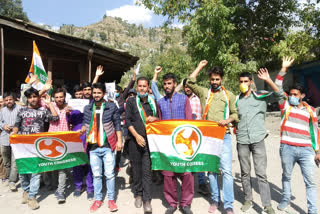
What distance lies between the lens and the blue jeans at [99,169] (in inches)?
145

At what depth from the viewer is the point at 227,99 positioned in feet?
11.5

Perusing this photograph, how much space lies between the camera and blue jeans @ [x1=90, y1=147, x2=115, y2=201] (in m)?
3.69

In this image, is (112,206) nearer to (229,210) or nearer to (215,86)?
(229,210)

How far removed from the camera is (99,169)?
3.76 m

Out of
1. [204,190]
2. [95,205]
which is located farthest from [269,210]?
[95,205]

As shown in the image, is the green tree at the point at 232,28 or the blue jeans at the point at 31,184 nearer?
the blue jeans at the point at 31,184

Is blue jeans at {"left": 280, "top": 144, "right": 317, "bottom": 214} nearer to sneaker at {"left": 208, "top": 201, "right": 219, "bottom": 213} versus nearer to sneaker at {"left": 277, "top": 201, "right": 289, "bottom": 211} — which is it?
sneaker at {"left": 277, "top": 201, "right": 289, "bottom": 211}

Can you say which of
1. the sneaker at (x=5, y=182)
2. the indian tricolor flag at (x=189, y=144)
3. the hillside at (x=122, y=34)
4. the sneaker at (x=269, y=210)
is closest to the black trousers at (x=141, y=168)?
the indian tricolor flag at (x=189, y=144)

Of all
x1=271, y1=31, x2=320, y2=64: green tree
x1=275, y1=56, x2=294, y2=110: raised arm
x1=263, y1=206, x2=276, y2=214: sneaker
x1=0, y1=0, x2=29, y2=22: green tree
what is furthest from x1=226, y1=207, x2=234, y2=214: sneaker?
x1=0, y1=0, x2=29, y2=22: green tree

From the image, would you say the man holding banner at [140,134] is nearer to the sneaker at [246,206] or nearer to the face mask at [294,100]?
the sneaker at [246,206]

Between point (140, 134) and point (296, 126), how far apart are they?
99.9 inches

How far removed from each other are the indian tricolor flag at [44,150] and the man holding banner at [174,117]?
1757 millimetres

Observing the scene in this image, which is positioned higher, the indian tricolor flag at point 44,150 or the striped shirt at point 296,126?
the striped shirt at point 296,126

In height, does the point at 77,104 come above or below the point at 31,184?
above
